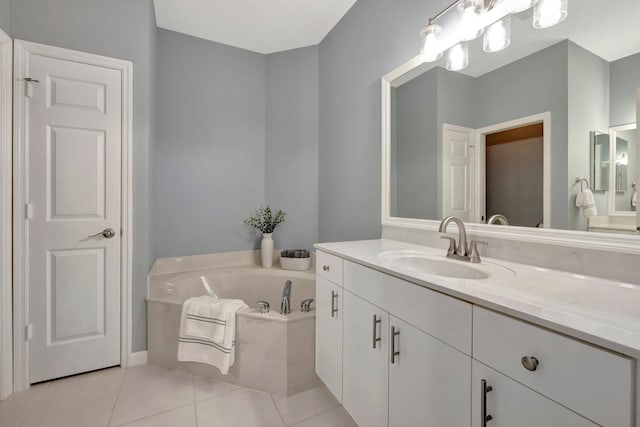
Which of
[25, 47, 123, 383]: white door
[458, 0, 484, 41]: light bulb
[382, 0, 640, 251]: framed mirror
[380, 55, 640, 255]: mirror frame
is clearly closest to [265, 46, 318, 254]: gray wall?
[380, 55, 640, 255]: mirror frame

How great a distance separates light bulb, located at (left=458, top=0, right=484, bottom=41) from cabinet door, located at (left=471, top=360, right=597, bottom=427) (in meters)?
1.35

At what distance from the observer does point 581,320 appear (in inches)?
22.8

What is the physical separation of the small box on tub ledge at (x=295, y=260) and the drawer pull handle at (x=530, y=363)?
7.06 ft

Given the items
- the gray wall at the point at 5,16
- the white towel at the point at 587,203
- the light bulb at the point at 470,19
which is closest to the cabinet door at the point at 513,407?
the white towel at the point at 587,203

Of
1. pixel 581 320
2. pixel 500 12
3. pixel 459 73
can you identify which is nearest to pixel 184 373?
pixel 581 320

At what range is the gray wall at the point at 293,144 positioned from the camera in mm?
2818

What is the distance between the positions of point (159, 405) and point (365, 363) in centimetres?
125

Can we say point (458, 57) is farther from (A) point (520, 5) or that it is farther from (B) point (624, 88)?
(B) point (624, 88)

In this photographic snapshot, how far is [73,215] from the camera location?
188 cm

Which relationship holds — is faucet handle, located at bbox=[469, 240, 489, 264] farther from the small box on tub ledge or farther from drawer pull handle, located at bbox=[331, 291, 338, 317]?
the small box on tub ledge

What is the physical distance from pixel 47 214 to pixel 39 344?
81 centimetres

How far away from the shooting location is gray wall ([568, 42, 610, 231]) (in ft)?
3.05

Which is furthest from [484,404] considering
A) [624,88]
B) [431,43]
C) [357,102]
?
[357,102]

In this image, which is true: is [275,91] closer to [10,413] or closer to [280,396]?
[280,396]
